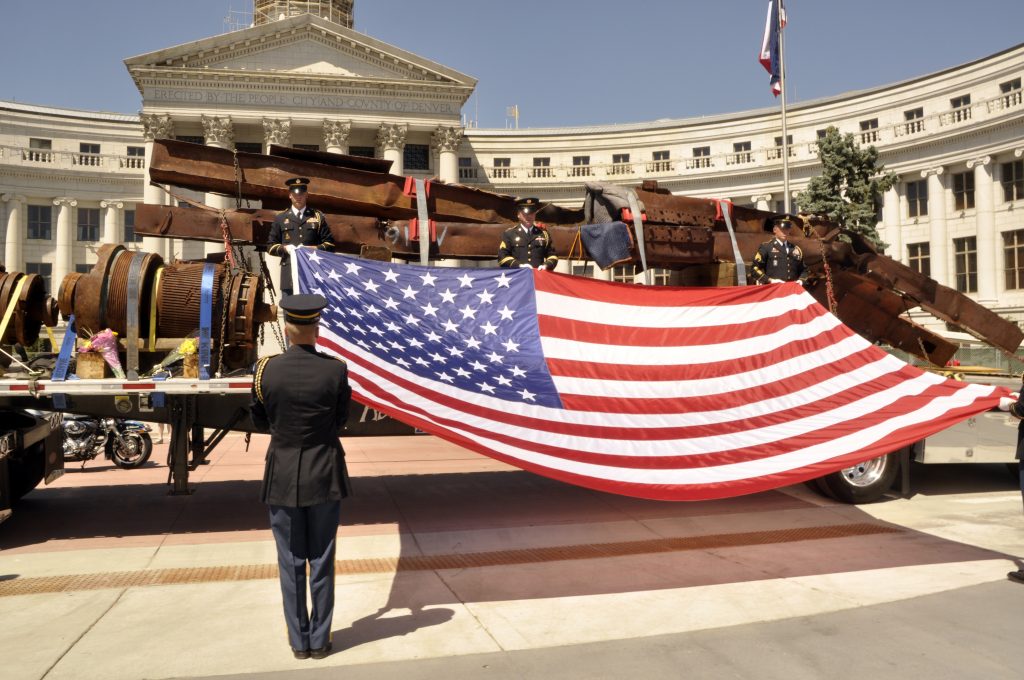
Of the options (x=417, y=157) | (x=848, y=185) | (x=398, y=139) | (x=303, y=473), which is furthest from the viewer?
(x=417, y=157)

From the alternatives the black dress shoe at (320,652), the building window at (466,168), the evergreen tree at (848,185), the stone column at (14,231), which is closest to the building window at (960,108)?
the evergreen tree at (848,185)

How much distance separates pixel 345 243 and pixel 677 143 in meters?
53.7

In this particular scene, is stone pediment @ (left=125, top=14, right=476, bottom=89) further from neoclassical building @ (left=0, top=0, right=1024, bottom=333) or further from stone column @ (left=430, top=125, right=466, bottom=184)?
stone column @ (left=430, top=125, right=466, bottom=184)

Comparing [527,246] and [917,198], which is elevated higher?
[917,198]

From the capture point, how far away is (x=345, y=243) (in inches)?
363

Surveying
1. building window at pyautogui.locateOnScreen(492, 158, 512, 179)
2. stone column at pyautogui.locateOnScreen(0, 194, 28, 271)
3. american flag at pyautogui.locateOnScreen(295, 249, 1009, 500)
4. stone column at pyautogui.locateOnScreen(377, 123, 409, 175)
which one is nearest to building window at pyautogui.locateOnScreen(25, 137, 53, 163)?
stone column at pyautogui.locateOnScreen(0, 194, 28, 271)

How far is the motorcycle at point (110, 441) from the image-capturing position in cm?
1446

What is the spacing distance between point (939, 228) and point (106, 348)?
167 feet

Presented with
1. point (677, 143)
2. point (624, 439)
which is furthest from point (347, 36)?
point (624, 439)

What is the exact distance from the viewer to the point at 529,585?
6684 millimetres

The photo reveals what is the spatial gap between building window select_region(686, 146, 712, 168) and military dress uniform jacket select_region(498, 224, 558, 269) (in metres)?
49.9

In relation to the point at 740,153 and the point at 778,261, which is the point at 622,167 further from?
the point at 778,261

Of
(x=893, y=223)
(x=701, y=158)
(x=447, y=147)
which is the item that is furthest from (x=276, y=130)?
(x=893, y=223)

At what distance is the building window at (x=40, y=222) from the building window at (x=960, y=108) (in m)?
63.9
